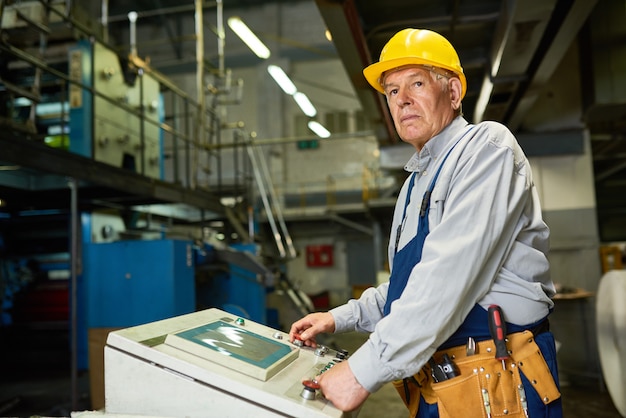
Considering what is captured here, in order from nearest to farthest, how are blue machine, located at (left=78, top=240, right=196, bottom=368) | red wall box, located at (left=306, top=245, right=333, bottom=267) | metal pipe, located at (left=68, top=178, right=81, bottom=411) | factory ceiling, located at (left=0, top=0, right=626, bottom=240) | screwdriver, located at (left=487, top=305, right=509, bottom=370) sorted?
screwdriver, located at (left=487, top=305, right=509, bottom=370) → factory ceiling, located at (left=0, top=0, right=626, bottom=240) → metal pipe, located at (left=68, top=178, right=81, bottom=411) → blue machine, located at (left=78, top=240, right=196, bottom=368) → red wall box, located at (left=306, top=245, right=333, bottom=267)

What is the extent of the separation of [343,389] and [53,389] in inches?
211

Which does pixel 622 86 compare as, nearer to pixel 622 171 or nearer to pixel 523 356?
pixel 523 356

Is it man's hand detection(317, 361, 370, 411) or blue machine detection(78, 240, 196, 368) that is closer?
man's hand detection(317, 361, 370, 411)

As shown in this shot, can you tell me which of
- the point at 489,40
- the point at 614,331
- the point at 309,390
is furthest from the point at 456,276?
the point at 614,331

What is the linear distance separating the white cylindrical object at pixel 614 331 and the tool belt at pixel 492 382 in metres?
2.77

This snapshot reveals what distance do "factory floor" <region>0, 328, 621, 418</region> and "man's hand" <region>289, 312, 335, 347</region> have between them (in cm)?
303

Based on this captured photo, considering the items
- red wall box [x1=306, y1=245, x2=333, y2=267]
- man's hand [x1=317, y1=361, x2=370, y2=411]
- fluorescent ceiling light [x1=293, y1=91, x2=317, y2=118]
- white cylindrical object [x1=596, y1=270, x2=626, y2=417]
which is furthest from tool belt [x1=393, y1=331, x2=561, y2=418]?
red wall box [x1=306, y1=245, x2=333, y2=267]

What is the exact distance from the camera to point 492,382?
4.09 ft

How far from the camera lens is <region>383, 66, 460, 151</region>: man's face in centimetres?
146

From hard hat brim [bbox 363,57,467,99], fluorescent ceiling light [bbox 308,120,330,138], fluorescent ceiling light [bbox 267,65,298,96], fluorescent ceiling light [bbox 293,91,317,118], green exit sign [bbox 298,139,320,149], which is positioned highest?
fluorescent ceiling light [bbox 293,91,317,118]

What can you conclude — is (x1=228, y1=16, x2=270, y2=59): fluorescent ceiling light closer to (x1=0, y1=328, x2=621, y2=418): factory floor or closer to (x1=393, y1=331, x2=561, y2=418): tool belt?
(x1=0, y1=328, x2=621, y2=418): factory floor

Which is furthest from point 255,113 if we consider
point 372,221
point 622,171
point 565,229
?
point 565,229

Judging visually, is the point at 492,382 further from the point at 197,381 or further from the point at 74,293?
the point at 74,293

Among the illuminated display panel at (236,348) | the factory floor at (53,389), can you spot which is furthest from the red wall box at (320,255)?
the illuminated display panel at (236,348)
